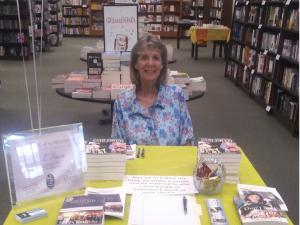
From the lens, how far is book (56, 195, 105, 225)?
1157mm

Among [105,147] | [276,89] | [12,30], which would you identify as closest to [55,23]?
[12,30]

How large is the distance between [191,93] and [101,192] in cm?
225

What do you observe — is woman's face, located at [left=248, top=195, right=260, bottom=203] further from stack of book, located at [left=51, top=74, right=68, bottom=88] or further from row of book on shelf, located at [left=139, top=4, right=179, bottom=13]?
row of book on shelf, located at [left=139, top=4, right=179, bottom=13]

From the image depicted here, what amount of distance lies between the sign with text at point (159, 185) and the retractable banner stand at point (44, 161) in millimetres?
200

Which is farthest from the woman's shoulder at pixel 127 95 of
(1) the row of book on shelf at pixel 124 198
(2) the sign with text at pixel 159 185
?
(2) the sign with text at pixel 159 185

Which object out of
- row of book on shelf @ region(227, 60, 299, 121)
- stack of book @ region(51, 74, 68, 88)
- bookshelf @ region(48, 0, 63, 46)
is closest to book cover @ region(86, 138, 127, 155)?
stack of book @ region(51, 74, 68, 88)

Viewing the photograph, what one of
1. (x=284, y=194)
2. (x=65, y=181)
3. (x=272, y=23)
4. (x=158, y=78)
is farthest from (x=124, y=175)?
(x=272, y=23)

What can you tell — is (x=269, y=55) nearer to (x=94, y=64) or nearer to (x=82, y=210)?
(x=94, y=64)

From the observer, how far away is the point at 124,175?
5.05 feet

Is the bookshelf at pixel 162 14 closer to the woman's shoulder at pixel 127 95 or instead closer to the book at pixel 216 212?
the woman's shoulder at pixel 127 95

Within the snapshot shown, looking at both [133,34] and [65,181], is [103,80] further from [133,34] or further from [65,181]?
[65,181]

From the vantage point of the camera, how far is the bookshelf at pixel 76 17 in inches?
541

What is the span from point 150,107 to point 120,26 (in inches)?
73.8

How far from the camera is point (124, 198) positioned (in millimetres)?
1362
